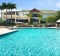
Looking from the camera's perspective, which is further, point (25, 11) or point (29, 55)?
point (25, 11)

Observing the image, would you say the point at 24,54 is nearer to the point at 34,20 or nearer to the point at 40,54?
the point at 40,54

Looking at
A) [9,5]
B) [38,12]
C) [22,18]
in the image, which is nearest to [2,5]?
[9,5]

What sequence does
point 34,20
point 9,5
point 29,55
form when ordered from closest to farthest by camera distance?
point 29,55
point 9,5
point 34,20

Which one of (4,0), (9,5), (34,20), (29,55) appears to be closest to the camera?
(29,55)

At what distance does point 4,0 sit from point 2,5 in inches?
175

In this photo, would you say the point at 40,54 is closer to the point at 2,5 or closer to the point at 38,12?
the point at 2,5

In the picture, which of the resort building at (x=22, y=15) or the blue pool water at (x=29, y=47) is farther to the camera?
the resort building at (x=22, y=15)

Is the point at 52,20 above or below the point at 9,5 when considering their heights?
below

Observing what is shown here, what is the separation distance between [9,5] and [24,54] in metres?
42.5

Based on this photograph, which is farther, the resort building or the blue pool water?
Result: the resort building

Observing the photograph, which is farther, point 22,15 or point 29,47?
point 22,15

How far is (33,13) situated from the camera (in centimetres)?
6034

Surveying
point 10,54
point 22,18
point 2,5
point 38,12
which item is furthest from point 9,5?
point 10,54

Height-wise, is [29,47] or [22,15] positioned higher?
[29,47]
